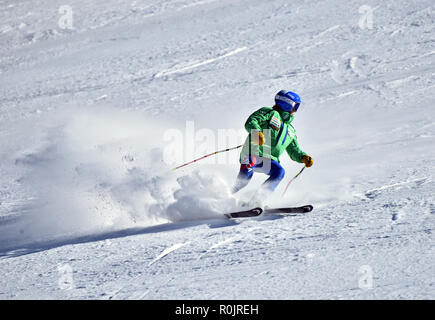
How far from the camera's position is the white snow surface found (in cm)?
471

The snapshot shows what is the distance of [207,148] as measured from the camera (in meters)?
9.45

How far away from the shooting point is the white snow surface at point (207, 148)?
4715mm

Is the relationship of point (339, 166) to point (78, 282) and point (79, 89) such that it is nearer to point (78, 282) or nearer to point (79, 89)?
point (78, 282)

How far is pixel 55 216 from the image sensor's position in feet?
23.7

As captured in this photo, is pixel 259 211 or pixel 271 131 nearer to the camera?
pixel 259 211
